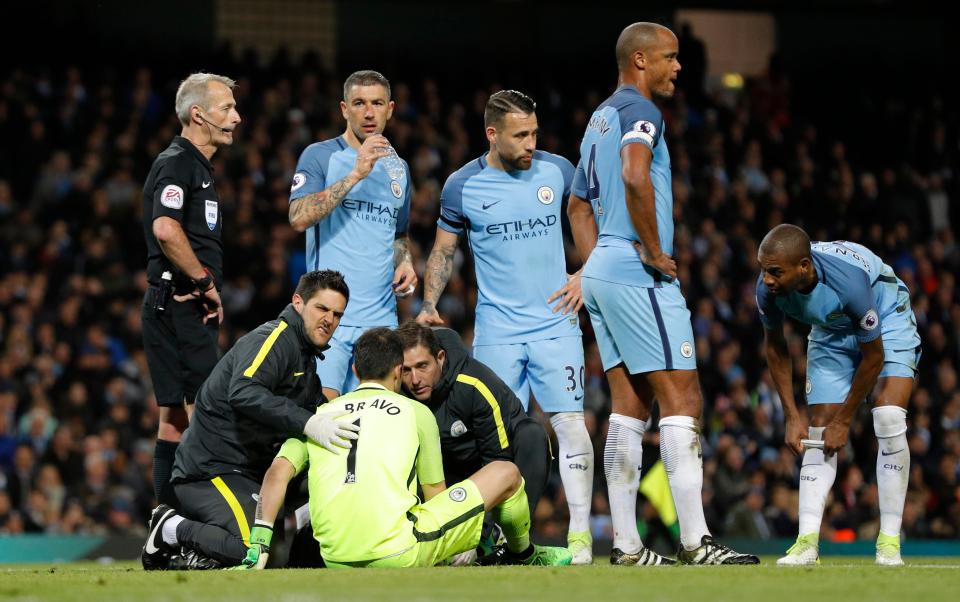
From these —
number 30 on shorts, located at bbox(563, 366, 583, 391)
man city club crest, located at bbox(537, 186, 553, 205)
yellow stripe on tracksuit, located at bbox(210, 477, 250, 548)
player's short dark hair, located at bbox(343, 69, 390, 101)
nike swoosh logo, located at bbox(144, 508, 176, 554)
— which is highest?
player's short dark hair, located at bbox(343, 69, 390, 101)

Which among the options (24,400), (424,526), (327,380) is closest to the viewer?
(424,526)

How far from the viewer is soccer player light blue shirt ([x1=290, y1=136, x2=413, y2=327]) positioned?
8.18m

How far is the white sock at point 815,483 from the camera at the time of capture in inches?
294

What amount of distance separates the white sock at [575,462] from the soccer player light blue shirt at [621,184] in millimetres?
1169

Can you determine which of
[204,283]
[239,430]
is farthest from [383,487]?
[204,283]

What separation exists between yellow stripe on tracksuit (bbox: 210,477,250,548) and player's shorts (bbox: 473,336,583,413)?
1.71 meters

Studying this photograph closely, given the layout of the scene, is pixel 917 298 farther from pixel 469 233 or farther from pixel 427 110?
pixel 469 233

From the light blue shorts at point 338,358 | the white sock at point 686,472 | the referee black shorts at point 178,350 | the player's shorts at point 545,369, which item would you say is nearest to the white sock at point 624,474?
the white sock at point 686,472

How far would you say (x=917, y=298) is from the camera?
18312 millimetres

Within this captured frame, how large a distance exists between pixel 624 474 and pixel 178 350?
2.66 metres

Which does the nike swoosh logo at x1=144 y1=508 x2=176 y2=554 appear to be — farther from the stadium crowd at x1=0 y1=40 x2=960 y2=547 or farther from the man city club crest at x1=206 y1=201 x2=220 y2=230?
the stadium crowd at x1=0 y1=40 x2=960 y2=547

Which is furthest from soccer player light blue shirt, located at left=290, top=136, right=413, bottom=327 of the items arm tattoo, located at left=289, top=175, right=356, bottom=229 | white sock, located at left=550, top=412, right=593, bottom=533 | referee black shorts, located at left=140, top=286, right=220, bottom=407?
white sock, located at left=550, top=412, right=593, bottom=533

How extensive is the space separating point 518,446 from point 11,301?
8.49m

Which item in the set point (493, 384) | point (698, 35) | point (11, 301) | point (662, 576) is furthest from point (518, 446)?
point (698, 35)
